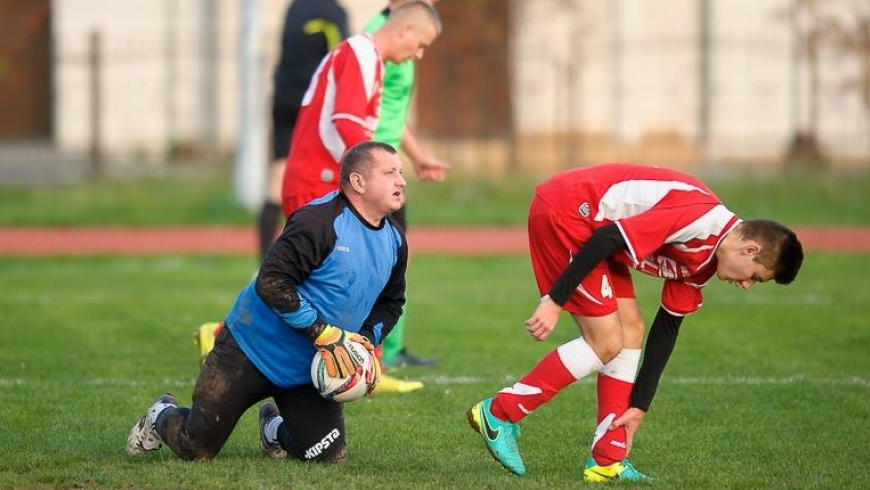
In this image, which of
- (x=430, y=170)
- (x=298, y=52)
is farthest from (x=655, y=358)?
(x=298, y=52)

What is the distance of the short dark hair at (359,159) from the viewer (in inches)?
226

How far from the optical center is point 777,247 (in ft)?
17.7

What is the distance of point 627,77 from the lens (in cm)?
2842

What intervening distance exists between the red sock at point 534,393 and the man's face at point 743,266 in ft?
2.42

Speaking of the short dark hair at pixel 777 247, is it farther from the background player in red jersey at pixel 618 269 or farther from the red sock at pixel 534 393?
the red sock at pixel 534 393

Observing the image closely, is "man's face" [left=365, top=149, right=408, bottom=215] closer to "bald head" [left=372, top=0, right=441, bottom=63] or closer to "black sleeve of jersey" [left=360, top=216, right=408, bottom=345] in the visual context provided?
"black sleeve of jersey" [left=360, top=216, right=408, bottom=345]

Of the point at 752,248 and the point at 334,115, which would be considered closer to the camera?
the point at 752,248

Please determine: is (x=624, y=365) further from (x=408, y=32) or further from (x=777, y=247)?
(x=408, y=32)

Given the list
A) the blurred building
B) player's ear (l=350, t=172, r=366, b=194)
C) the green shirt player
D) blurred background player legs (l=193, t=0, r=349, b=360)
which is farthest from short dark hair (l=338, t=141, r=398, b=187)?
the blurred building

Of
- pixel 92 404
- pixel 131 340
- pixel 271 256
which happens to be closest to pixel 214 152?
pixel 131 340

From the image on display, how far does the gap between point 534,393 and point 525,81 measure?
20862mm

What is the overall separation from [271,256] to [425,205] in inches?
581

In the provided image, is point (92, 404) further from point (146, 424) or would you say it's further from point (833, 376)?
point (833, 376)

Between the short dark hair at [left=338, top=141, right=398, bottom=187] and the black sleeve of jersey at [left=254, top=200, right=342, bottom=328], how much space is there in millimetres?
168
